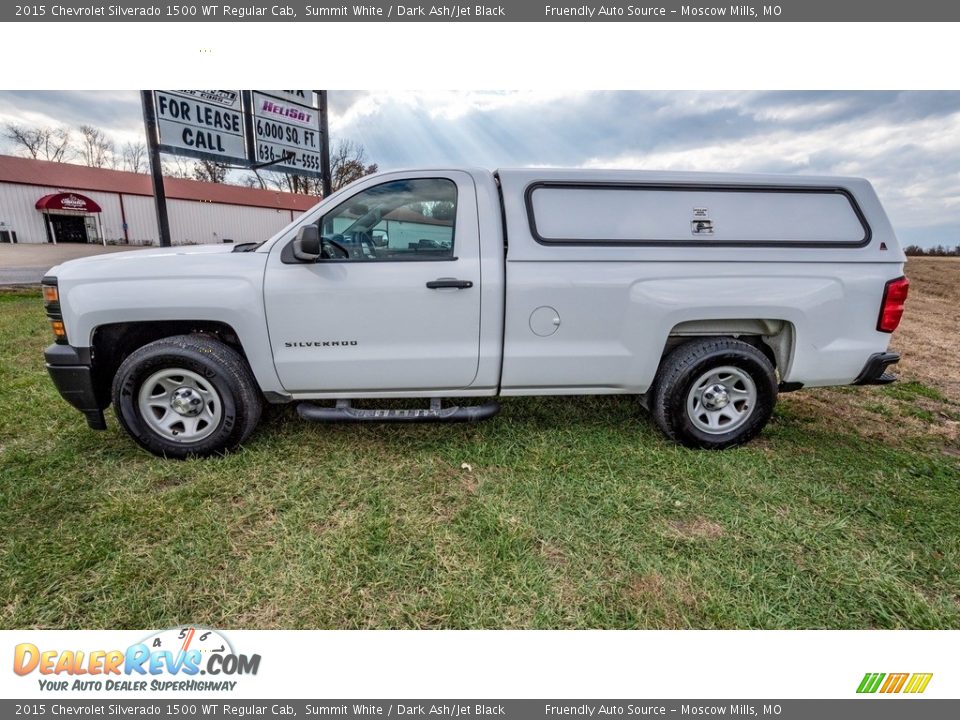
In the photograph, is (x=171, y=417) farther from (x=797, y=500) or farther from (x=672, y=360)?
(x=797, y=500)

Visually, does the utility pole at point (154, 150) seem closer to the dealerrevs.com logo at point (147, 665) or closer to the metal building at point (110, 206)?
the dealerrevs.com logo at point (147, 665)

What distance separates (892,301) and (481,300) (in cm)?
276

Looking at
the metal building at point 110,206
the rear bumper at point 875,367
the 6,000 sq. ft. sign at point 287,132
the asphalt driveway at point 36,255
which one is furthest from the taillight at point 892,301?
the metal building at point 110,206

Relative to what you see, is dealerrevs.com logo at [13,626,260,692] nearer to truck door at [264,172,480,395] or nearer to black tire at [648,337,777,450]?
truck door at [264,172,480,395]

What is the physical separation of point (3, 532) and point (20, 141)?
44.9 m

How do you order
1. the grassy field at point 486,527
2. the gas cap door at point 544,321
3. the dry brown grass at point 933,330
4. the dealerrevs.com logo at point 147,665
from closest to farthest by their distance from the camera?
the dealerrevs.com logo at point 147,665, the grassy field at point 486,527, the gas cap door at point 544,321, the dry brown grass at point 933,330

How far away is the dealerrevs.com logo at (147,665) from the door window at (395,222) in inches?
87.4

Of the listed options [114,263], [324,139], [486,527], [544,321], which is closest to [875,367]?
[544,321]

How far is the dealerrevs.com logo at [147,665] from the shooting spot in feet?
5.79

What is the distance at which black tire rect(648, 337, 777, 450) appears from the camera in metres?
3.21

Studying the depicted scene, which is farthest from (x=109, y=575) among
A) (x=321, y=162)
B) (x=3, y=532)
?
(x=321, y=162)

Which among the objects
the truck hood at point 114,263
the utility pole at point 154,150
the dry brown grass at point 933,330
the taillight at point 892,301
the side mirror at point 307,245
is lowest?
the dry brown grass at point 933,330

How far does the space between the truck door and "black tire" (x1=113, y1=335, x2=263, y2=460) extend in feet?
1.00

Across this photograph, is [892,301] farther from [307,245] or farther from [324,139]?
[324,139]
